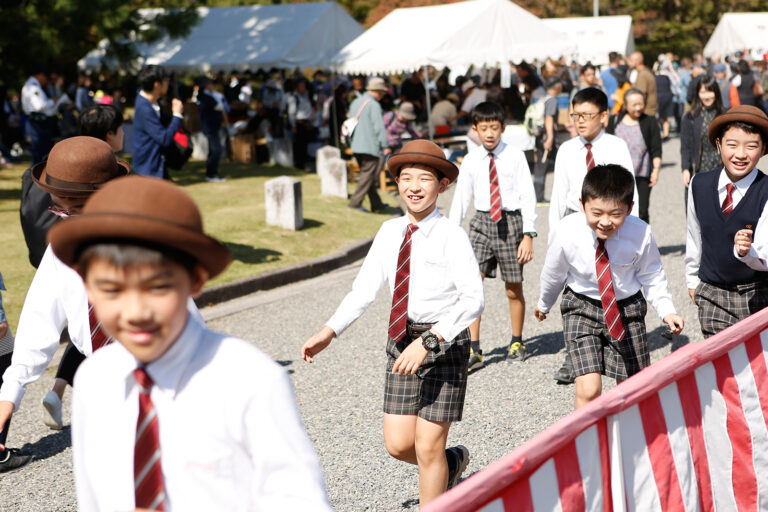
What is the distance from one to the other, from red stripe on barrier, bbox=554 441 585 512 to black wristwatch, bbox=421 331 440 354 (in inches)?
41.9

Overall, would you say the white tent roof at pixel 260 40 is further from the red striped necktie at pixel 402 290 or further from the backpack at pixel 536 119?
the red striped necktie at pixel 402 290

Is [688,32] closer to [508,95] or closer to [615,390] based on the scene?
[508,95]

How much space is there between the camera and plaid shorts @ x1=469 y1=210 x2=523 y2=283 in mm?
6754

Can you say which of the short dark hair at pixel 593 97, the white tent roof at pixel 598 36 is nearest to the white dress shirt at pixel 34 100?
the short dark hair at pixel 593 97

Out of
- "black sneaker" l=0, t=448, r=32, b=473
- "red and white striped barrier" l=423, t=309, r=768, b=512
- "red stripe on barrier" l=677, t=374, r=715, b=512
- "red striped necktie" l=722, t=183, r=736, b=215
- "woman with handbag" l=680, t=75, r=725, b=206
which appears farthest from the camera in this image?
"woman with handbag" l=680, t=75, r=725, b=206

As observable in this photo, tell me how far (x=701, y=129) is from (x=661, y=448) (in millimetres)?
6673

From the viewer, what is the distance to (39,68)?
632 inches

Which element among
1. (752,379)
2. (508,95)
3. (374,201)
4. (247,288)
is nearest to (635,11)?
(508,95)

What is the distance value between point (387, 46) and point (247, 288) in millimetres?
10004

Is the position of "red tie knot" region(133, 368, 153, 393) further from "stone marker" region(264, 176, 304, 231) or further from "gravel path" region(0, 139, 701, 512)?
"stone marker" region(264, 176, 304, 231)

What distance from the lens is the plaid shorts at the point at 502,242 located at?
6.75 meters

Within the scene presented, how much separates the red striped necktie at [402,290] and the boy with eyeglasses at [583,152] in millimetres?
2842

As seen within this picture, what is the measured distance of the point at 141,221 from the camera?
5.84 ft

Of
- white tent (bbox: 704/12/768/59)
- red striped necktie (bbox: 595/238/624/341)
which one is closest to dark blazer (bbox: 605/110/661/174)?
red striped necktie (bbox: 595/238/624/341)
